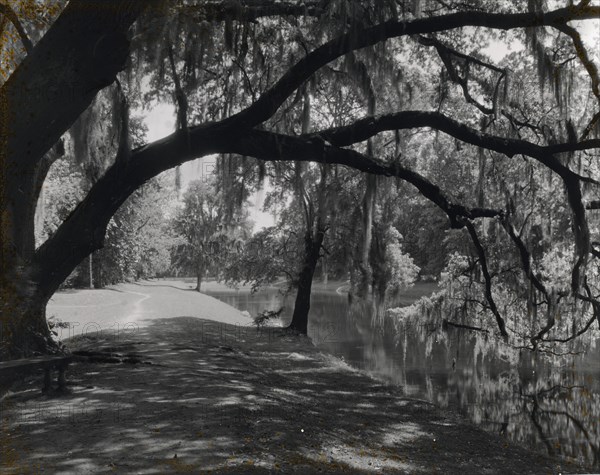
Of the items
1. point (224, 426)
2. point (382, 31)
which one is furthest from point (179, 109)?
point (224, 426)

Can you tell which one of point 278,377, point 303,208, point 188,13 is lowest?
point 278,377

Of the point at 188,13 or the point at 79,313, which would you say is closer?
the point at 188,13

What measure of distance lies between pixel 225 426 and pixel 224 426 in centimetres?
1

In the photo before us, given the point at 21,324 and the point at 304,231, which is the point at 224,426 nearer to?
A: the point at 21,324

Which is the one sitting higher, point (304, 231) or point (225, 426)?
point (304, 231)

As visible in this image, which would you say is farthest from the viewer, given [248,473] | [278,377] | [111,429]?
[278,377]

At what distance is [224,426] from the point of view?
5469 mm

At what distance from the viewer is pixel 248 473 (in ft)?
14.1

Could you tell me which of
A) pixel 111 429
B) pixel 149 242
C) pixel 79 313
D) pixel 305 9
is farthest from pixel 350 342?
pixel 149 242

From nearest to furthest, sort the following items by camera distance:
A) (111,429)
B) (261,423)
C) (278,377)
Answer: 1. (111,429)
2. (261,423)
3. (278,377)

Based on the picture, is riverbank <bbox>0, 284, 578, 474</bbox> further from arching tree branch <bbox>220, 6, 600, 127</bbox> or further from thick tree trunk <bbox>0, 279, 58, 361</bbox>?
arching tree branch <bbox>220, 6, 600, 127</bbox>

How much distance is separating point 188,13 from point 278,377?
19.9 feet

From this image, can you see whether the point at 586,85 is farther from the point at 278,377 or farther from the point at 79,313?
the point at 79,313

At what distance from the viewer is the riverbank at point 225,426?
4559 millimetres
